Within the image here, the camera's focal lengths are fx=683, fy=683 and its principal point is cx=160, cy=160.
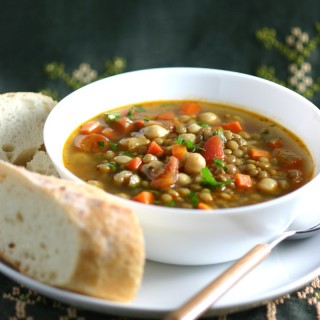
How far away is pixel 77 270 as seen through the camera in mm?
2934

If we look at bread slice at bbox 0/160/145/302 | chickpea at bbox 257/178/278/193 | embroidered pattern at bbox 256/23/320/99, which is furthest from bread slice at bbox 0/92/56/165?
embroidered pattern at bbox 256/23/320/99

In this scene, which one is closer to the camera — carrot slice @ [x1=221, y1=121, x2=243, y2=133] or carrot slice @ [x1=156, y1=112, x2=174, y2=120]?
carrot slice @ [x1=221, y1=121, x2=243, y2=133]

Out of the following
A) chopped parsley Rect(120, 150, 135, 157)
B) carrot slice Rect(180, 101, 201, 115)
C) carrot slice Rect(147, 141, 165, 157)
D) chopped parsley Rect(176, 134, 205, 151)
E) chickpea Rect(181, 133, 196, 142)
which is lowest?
carrot slice Rect(180, 101, 201, 115)

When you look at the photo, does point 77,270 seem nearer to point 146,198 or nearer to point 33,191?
point 33,191

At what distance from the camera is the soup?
360 centimetres

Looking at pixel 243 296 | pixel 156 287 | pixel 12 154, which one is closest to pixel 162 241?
pixel 156 287

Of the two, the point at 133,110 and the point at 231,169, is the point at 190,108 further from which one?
the point at 231,169

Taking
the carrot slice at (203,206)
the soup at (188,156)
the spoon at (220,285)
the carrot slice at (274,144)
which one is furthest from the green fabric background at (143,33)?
the spoon at (220,285)

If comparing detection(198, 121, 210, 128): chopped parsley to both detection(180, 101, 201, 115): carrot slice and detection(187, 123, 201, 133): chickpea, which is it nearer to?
detection(187, 123, 201, 133): chickpea

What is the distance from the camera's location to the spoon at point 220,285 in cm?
281

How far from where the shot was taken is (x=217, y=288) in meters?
2.92

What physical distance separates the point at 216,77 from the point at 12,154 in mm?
1464

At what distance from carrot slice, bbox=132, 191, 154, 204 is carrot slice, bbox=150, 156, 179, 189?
0.10 m

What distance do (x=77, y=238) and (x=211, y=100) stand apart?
2.05m
